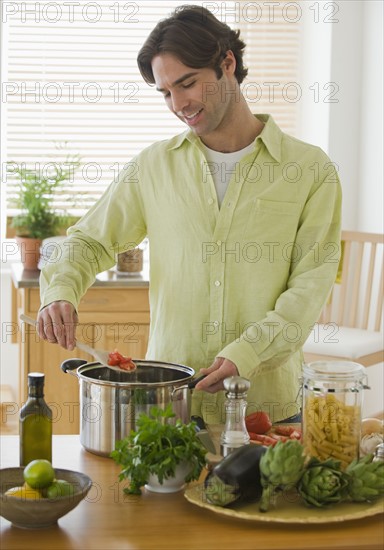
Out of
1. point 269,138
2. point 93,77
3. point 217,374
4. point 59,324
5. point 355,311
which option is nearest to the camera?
point 217,374

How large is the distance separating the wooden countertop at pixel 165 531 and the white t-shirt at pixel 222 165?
84cm

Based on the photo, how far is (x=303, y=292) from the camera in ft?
6.65

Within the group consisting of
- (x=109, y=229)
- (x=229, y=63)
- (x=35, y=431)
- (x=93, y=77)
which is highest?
(x=93, y=77)

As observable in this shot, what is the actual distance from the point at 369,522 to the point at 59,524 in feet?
1.62

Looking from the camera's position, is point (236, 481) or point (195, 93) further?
point (195, 93)

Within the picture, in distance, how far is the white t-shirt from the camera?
2.16 meters

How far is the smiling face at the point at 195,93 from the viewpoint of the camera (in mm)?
2051

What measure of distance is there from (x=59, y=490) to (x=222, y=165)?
3.27 feet

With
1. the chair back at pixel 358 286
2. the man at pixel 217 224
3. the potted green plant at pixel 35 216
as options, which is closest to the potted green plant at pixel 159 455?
the man at pixel 217 224

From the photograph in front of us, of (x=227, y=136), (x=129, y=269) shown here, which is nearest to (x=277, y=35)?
(x=129, y=269)

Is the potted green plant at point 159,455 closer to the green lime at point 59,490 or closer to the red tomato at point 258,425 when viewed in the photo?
the green lime at point 59,490

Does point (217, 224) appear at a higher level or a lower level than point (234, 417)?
higher

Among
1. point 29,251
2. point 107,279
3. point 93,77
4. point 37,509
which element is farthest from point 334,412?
point 93,77

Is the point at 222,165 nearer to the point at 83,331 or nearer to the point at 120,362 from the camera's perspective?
the point at 120,362
